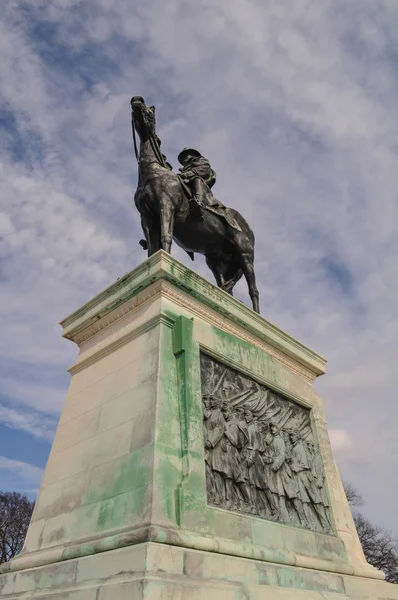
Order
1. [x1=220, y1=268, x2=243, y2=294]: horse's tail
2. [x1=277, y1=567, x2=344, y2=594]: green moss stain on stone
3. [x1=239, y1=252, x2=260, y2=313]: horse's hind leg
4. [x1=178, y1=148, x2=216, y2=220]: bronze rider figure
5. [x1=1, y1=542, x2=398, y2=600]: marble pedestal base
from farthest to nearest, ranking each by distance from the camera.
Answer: [x1=220, y1=268, x2=243, y2=294]: horse's tail → [x1=239, y1=252, x2=260, y2=313]: horse's hind leg → [x1=178, y1=148, x2=216, y2=220]: bronze rider figure → [x1=277, y1=567, x2=344, y2=594]: green moss stain on stone → [x1=1, y1=542, x2=398, y2=600]: marble pedestal base

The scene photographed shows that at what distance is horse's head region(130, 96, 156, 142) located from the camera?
7.89m

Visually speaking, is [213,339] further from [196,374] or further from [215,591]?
[215,591]

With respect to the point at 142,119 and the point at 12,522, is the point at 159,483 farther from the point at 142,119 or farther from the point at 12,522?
the point at 12,522

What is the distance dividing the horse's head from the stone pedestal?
303 cm

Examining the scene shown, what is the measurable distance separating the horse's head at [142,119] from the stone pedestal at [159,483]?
3.03 meters

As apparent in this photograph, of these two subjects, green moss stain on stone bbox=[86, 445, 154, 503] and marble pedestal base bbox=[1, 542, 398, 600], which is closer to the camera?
marble pedestal base bbox=[1, 542, 398, 600]

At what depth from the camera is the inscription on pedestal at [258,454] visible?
17.0 feet

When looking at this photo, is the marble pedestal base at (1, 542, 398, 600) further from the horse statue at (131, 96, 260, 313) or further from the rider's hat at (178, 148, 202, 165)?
the rider's hat at (178, 148, 202, 165)

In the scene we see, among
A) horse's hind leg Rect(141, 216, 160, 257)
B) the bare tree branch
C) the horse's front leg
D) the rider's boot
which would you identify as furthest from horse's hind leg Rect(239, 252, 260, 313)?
the bare tree branch

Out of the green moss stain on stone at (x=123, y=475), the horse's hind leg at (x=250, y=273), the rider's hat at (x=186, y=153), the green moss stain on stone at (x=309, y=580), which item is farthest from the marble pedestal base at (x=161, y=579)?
the rider's hat at (x=186, y=153)

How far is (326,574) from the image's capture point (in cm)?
534

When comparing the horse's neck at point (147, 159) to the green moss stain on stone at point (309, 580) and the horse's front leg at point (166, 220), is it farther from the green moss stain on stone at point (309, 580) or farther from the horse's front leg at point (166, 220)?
the green moss stain on stone at point (309, 580)

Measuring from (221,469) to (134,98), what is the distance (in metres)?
5.97

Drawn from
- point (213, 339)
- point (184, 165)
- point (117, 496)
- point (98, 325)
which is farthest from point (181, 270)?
point (184, 165)
